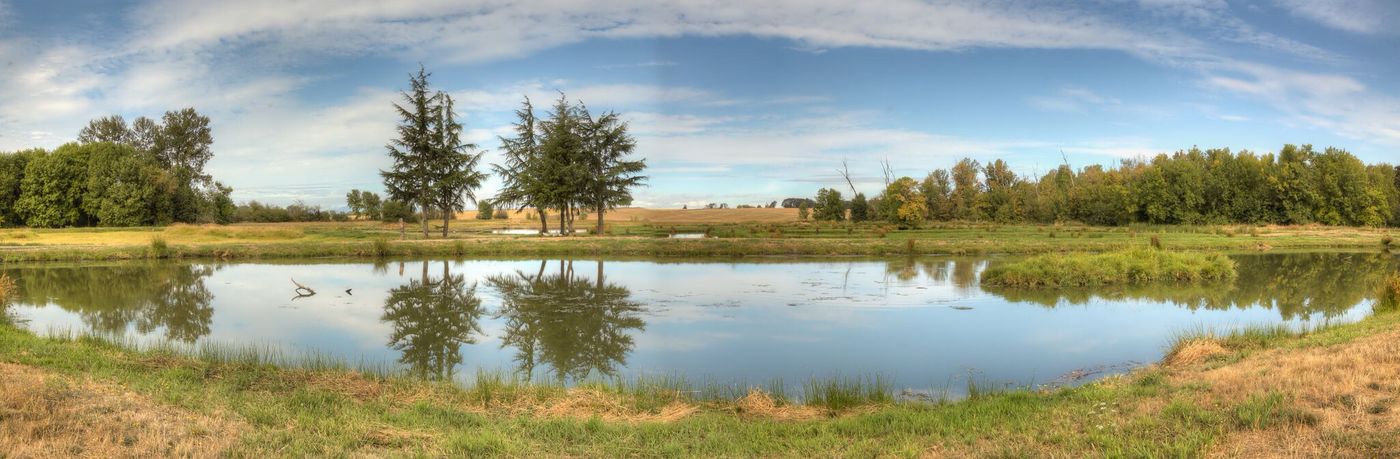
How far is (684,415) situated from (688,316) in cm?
891

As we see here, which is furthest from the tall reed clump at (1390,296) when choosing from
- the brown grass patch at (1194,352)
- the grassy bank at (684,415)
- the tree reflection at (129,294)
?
the tree reflection at (129,294)

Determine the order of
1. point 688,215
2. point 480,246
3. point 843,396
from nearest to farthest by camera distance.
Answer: point 843,396, point 480,246, point 688,215

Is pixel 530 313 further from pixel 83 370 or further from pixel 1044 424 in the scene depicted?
pixel 1044 424

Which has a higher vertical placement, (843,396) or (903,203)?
(903,203)

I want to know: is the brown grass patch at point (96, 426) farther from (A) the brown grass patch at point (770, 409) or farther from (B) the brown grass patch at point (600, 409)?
(A) the brown grass patch at point (770, 409)

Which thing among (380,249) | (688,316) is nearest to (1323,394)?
(688,316)

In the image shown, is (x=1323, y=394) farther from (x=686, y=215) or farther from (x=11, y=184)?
(x=11, y=184)

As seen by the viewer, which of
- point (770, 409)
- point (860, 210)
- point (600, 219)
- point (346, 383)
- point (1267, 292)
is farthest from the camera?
point (860, 210)

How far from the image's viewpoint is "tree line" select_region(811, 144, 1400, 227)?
6644cm

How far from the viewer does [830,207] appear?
77000 mm

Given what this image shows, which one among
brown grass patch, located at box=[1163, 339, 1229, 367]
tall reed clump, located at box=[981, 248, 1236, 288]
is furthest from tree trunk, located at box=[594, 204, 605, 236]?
brown grass patch, located at box=[1163, 339, 1229, 367]

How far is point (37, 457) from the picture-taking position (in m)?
5.87

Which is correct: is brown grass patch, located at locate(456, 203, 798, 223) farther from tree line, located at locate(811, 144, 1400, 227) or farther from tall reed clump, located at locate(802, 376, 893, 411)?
tall reed clump, located at locate(802, 376, 893, 411)

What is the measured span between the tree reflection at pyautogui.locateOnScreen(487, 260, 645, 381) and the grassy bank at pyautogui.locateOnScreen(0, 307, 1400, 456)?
8.65 ft
